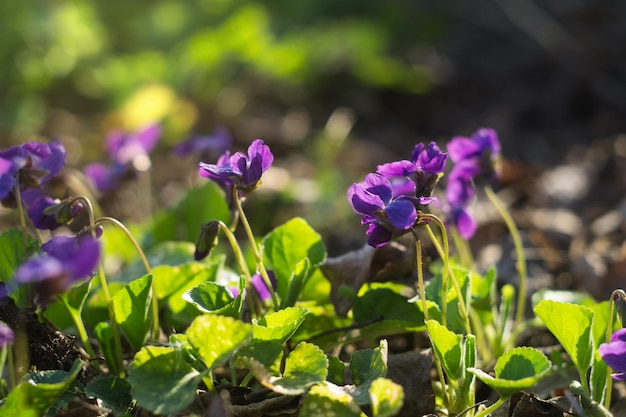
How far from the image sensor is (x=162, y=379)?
1631 mm

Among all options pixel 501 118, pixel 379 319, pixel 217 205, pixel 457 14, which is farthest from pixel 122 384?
pixel 457 14

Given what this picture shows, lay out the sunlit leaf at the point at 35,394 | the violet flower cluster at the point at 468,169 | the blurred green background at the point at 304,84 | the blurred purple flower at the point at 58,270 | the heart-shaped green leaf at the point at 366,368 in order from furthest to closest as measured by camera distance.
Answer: the blurred green background at the point at 304,84
the violet flower cluster at the point at 468,169
the heart-shaped green leaf at the point at 366,368
the sunlit leaf at the point at 35,394
the blurred purple flower at the point at 58,270

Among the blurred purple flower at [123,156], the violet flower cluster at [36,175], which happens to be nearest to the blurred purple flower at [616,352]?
the violet flower cluster at [36,175]

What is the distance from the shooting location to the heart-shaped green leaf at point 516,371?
156cm

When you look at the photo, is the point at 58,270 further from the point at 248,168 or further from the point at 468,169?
the point at 468,169

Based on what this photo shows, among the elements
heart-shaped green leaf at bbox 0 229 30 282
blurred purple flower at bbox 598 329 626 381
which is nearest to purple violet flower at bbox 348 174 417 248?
blurred purple flower at bbox 598 329 626 381

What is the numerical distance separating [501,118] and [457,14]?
2.43 m

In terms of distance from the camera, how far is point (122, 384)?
1761mm

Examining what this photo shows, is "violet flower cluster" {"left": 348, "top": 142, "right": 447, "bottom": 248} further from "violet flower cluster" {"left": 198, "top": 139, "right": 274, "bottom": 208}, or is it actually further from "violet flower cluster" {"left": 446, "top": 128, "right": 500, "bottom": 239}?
"violet flower cluster" {"left": 446, "top": 128, "right": 500, "bottom": 239}

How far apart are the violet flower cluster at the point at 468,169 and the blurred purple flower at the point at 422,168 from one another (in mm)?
431

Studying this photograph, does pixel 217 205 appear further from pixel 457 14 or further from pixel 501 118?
pixel 457 14

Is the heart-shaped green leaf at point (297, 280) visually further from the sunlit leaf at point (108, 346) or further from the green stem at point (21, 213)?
the green stem at point (21, 213)

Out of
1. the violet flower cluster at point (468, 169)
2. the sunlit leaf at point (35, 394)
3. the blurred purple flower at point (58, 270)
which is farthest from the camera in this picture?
the violet flower cluster at point (468, 169)

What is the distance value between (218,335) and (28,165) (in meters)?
0.67
